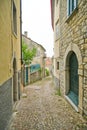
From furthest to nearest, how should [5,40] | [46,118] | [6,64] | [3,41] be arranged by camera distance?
[46,118], [6,64], [5,40], [3,41]

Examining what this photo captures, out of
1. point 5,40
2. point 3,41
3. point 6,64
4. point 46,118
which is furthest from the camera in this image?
Result: point 46,118

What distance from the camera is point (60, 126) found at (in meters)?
6.11

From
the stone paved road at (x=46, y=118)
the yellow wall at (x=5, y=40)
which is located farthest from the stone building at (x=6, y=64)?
the stone paved road at (x=46, y=118)

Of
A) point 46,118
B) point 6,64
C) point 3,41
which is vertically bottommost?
point 46,118

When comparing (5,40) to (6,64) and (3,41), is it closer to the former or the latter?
(3,41)

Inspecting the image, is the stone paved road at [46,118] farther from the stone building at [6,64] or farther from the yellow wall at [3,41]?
the yellow wall at [3,41]

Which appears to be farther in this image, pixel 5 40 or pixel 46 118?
pixel 46 118

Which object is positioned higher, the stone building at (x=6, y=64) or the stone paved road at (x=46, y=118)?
the stone building at (x=6, y=64)

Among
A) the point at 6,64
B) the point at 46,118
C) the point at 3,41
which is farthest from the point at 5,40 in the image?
the point at 46,118

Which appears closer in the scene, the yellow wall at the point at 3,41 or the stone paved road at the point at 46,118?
the yellow wall at the point at 3,41

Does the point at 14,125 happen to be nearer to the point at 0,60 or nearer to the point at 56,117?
the point at 56,117

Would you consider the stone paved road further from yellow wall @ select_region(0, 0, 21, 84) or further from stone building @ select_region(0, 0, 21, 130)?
yellow wall @ select_region(0, 0, 21, 84)

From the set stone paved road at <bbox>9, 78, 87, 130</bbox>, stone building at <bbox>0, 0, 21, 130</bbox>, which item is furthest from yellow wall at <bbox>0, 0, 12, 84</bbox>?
stone paved road at <bbox>9, 78, 87, 130</bbox>

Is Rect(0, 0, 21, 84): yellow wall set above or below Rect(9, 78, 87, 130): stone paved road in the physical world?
above
